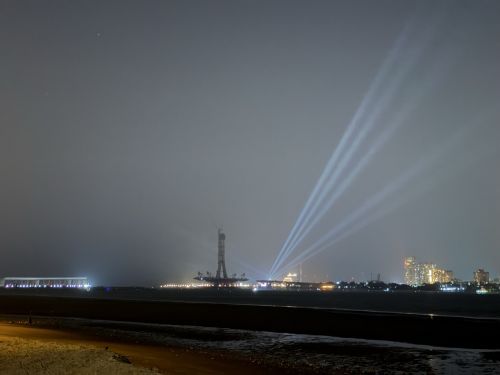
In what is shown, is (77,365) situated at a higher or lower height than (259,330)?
higher

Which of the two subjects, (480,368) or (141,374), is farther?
(480,368)

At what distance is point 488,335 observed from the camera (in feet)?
137

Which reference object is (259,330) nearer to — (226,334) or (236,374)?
(226,334)

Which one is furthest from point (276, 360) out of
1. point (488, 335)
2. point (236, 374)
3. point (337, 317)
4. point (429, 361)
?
point (337, 317)

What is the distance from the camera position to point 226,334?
42.8 meters

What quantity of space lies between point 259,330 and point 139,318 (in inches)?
864

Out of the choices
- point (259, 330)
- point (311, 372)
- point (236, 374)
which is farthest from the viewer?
A: point (259, 330)

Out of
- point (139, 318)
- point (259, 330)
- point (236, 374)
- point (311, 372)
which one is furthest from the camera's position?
point (139, 318)

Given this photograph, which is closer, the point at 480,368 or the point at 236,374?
the point at 236,374

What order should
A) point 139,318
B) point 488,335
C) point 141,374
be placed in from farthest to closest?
point 139,318 < point 488,335 < point 141,374

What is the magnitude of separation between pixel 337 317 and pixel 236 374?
39.9 m

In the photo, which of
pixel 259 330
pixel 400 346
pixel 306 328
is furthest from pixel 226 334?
pixel 400 346

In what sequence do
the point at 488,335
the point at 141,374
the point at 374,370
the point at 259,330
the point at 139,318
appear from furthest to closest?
Answer: 1. the point at 139,318
2. the point at 259,330
3. the point at 488,335
4. the point at 374,370
5. the point at 141,374

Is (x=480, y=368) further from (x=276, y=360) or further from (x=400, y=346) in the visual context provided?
(x=276, y=360)
